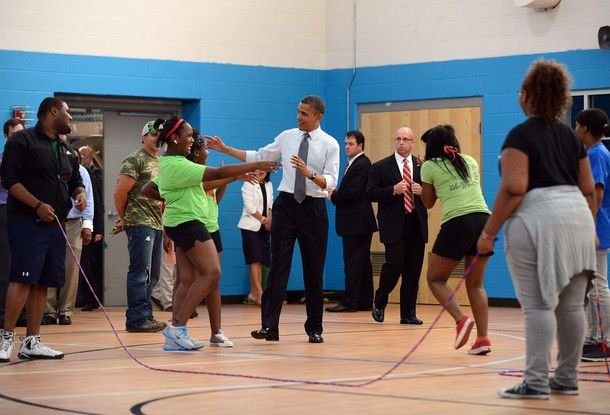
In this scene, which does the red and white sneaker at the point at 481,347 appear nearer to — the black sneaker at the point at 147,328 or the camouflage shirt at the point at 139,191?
the black sneaker at the point at 147,328

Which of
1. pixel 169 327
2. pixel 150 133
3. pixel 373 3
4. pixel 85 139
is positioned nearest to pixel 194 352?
pixel 169 327

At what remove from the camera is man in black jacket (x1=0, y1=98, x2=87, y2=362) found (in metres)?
8.90

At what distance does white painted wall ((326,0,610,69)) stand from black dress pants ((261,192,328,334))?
595 cm

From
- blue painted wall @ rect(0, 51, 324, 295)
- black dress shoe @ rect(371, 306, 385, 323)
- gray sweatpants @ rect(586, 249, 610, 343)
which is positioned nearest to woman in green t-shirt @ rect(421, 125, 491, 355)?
gray sweatpants @ rect(586, 249, 610, 343)

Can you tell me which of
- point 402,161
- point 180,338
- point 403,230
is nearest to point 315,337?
point 180,338

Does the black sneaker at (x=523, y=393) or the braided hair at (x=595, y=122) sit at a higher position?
the braided hair at (x=595, y=122)

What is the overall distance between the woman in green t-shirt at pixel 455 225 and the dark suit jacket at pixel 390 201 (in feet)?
11.1

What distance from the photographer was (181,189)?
9547 millimetres

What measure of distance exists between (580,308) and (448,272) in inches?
109

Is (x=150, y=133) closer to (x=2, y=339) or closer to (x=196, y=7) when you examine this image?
(x=2, y=339)

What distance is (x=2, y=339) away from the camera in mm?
8945

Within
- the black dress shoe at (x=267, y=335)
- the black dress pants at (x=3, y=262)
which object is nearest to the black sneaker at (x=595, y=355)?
the black dress shoe at (x=267, y=335)

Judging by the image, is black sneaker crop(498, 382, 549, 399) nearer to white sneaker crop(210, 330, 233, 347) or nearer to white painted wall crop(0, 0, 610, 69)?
white sneaker crop(210, 330, 233, 347)

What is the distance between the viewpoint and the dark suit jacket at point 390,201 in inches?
519
